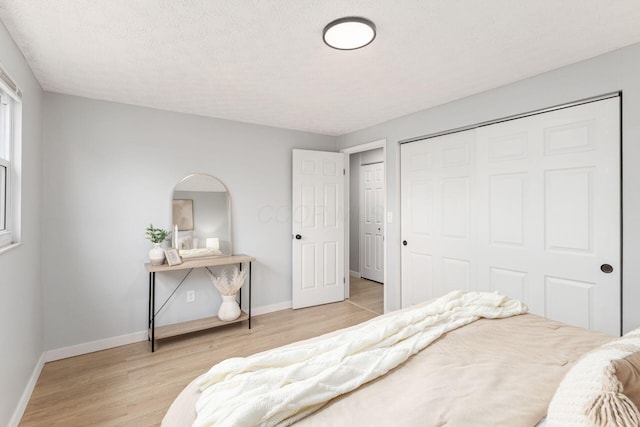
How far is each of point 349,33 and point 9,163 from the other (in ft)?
7.44

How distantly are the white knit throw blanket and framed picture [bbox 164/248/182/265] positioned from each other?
6.70ft

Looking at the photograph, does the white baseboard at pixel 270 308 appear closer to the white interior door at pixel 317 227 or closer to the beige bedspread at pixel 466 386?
the white interior door at pixel 317 227

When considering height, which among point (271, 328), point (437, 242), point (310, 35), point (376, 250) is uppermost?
point (310, 35)

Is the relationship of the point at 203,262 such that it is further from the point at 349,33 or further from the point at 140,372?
the point at 349,33

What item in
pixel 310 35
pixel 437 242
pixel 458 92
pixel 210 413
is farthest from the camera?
pixel 437 242

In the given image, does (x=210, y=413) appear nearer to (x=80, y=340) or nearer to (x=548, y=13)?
(x=548, y=13)

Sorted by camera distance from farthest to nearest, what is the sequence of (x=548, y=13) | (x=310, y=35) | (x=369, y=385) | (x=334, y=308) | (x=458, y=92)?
(x=334, y=308) → (x=458, y=92) → (x=310, y=35) → (x=548, y=13) → (x=369, y=385)

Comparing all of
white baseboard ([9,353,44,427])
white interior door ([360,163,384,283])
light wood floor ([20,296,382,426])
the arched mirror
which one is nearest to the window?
white baseboard ([9,353,44,427])

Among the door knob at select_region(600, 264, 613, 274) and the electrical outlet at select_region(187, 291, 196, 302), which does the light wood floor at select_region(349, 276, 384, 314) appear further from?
the door knob at select_region(600, 264, 613, 274)

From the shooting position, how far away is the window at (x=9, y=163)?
1842 millimetres

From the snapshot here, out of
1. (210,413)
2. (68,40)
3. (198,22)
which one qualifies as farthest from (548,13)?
(68,40)

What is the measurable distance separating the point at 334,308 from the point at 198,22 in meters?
3.41

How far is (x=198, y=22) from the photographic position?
169cm

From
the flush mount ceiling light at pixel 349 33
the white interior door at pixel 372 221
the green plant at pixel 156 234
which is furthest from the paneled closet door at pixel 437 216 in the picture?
the green plant at pixel 156 234
